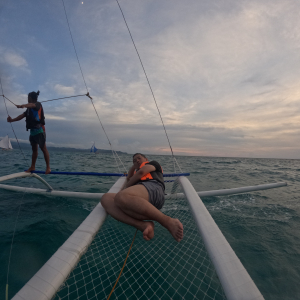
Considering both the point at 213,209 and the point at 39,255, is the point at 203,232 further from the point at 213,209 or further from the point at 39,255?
the point at 213,209

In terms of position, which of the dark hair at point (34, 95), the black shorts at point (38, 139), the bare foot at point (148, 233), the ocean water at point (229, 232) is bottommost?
the ocean water at point (229, 232)

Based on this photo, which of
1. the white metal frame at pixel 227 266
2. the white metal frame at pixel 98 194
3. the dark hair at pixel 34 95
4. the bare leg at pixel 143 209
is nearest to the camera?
the white metal frame at pixel 227 266

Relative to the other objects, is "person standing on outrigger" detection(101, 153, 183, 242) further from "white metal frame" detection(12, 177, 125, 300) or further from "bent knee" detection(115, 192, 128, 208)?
"white metal frame" detection(12, 177, 125, 300)

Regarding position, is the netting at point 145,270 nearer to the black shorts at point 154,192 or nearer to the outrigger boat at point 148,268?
the outrigger boat at point 148,268

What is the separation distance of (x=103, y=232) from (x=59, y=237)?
0.82 meters

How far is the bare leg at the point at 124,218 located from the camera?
74.2 inches

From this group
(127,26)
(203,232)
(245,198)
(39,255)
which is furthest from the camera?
(245,198)

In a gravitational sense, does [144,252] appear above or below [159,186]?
below

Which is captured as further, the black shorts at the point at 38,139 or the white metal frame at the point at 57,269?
the black shorts at the point at 38,139

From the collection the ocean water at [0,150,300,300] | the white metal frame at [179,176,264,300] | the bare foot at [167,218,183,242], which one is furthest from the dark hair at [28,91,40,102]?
the white metal frame at [179,176,264,300]

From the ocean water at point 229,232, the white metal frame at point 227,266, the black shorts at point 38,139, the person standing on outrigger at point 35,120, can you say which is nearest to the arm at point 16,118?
the person standing on outrigger at point 35,120

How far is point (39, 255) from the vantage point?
2.39 m

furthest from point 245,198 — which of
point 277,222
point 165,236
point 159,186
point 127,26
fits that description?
point 127,26

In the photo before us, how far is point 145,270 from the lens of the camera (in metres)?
2.06
